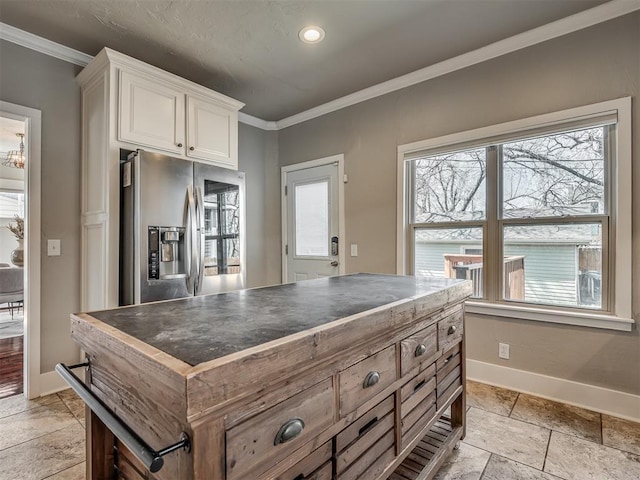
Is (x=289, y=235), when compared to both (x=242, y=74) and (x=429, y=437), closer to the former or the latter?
(x=242, y=74)

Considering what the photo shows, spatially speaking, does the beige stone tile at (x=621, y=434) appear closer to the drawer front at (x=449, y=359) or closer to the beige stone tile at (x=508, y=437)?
the beige stone tile at (x=508, y=437)

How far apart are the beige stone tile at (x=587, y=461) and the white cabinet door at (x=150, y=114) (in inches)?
127

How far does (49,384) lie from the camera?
8.27 ft

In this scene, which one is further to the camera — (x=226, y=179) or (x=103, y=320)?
(x=226, y=179)

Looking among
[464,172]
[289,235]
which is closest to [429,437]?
[464,172]

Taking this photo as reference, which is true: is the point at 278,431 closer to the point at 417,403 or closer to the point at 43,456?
the point at 417,403

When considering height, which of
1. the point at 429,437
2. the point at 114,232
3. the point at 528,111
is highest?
the point at 528,111

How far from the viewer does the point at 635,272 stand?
6.95 ft

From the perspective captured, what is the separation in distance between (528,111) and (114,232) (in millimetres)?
3167

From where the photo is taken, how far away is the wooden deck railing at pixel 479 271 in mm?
2611

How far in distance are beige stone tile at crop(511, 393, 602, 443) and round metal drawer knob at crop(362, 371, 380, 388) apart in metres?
1.65

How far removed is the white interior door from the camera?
12.0 feet

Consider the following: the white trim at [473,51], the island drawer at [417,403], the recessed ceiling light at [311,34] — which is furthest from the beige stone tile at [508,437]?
the recessed ceiling light at [311,34]

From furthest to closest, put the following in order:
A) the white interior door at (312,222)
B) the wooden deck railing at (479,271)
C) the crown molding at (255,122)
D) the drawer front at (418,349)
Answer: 1. the crown molding at (255,122)
2. the white interior door at (312,222)
3. the wooden deck railing at (479,271)
4. the drawer front at (418,349)
